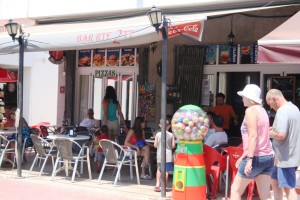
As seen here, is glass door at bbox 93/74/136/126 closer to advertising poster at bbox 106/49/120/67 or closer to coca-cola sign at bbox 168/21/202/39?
advertising poster at bbox 106/49/120/67

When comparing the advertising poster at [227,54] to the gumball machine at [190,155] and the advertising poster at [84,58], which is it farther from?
the gumball machine at [190,155]

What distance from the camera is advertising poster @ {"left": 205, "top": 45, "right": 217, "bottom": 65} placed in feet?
39.7

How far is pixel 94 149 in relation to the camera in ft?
34.1

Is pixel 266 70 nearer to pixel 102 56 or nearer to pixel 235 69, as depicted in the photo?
pixel 235 69

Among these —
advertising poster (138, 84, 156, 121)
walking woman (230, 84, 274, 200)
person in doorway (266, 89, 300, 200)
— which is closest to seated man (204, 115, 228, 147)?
person in doorway (266, 89, 300, 200)

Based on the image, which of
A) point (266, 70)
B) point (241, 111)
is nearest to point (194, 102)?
point (241, 111)

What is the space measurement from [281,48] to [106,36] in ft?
10.4

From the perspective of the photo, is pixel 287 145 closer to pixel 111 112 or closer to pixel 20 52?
pixel 20 52

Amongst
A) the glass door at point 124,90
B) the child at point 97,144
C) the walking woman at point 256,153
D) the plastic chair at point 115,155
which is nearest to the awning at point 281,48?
the walking woman at point 256,153

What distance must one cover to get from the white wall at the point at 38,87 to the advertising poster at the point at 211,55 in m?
10.2

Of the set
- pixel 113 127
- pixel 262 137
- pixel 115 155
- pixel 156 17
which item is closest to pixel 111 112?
pixel 113 127

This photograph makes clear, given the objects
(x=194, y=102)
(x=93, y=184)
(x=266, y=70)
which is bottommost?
(x=93, y=184)

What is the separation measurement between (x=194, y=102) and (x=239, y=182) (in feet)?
21.7

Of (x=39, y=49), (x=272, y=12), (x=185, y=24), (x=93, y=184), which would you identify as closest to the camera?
(x=185, y=24)
